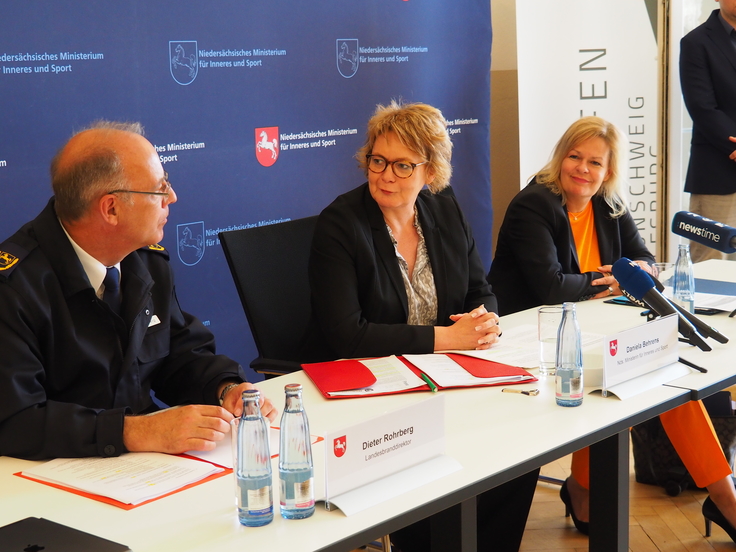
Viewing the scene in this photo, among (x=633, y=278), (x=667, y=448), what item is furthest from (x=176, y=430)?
(x=667, y=448)

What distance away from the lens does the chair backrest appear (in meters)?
2.39

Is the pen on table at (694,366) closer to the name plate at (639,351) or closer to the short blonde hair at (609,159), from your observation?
the name plate at (639,351)

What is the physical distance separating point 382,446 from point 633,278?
A: 0.94 meters

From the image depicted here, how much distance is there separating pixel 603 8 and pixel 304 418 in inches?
160

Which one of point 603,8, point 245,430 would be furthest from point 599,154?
point 245,430

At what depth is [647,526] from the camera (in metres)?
2.73

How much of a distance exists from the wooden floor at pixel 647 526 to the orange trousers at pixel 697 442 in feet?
0.92

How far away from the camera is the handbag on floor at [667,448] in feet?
9.38

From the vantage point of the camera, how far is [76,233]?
177 cm

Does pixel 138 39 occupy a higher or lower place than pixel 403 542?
higher

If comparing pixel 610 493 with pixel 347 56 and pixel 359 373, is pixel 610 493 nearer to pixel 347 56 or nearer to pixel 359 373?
pixel 359 373

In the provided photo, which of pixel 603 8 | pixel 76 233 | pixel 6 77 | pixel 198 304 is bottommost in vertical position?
pixel 198 304

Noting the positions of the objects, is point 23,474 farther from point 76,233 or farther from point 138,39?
point 138,39

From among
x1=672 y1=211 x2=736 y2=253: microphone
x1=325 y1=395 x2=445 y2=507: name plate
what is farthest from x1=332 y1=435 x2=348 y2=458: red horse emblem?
x1=672 y1=211 x2=736 y2=253: microphone
